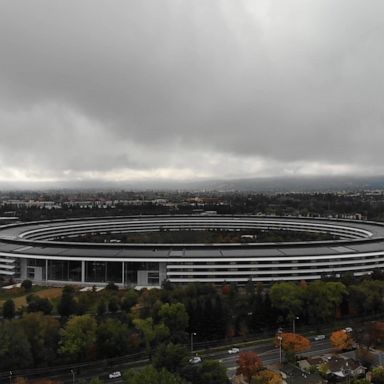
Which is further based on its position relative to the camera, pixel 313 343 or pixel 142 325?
pixel 313 343

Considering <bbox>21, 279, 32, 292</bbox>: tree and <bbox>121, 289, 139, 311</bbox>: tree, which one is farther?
<bbox>21, 279, 32, 292</bbox>: tree

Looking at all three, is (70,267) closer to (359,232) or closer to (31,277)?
(31,277)

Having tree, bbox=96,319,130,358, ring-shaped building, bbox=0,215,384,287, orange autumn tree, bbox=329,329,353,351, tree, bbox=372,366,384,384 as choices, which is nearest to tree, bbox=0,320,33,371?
tree, bbox=96,319,130,358

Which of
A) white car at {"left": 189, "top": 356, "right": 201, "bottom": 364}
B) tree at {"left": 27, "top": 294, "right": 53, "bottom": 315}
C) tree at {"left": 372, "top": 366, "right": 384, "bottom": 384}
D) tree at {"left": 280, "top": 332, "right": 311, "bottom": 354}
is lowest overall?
white car at {"left": 189, "top": 356, "right": 201, "bottom": 364}

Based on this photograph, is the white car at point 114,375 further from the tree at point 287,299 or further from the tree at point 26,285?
the tree at point 26,285

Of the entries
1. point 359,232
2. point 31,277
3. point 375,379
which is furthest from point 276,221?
point 375,379

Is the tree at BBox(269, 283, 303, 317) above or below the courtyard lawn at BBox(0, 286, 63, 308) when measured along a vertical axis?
above

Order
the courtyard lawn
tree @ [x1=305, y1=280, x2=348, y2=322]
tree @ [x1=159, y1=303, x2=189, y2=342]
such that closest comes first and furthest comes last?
1. tree @ [x1=159, y1=303, x2=189, y2=342]
2. tree @ [x1=305, y1=280, x2=348, y2=322]
3. the courtyard lawn

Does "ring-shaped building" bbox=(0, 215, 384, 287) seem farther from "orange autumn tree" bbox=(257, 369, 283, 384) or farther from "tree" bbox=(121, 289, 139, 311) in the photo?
"orange autumn tree" bbox=(257, 369, 283, 384)
